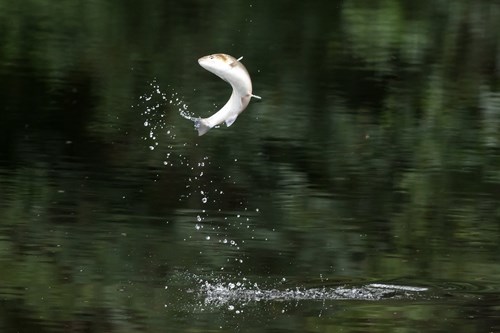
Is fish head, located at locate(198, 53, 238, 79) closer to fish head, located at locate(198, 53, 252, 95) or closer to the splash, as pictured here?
fish head, located at locate(198, 53, 252, 95)

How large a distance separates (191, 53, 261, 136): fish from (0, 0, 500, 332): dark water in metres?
0.70

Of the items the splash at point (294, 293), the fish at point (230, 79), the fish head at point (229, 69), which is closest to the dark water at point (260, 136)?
the splash at point (294, 293)

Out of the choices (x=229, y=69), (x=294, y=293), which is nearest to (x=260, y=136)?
(x=294, y=293)

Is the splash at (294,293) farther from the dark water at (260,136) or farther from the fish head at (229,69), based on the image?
the fish head at (229,69)

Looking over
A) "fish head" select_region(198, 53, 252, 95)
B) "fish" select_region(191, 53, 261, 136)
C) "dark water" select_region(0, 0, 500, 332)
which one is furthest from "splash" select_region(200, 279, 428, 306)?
"fish head" select_region(198, 53, 252, 95)

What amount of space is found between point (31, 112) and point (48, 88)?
125 mm

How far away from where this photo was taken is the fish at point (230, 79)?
3.65 m

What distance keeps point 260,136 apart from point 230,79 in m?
1.08

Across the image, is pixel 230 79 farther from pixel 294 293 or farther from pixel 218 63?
pixel 294 293

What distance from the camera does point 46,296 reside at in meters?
3.87

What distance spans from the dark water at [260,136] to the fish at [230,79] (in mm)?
703

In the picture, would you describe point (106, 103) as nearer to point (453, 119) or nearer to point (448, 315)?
point (453, 119)

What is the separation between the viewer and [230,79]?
3707mm

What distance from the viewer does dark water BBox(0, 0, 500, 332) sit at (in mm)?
4461
